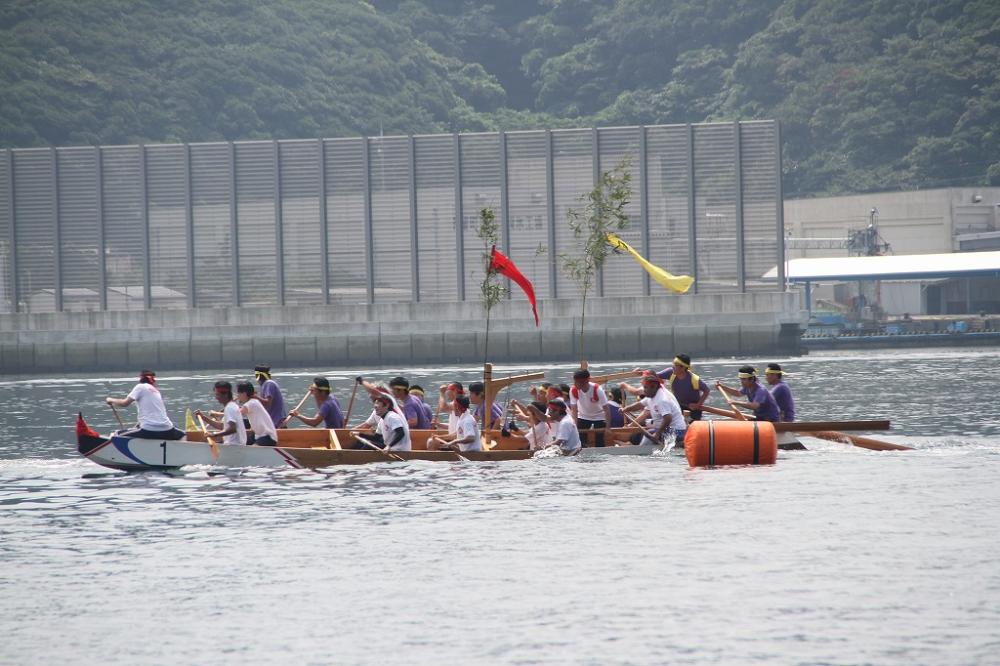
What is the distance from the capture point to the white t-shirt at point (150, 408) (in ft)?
92.1

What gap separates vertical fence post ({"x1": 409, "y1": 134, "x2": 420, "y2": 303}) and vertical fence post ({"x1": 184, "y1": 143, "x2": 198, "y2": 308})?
11.4 meters

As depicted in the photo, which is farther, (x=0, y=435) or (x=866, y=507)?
(x=0, y=435)

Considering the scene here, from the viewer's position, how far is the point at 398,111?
136625mm

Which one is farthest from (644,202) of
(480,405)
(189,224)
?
(480,405)

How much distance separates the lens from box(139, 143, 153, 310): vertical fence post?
7838cm

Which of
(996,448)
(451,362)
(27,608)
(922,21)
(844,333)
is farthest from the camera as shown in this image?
(922,21)

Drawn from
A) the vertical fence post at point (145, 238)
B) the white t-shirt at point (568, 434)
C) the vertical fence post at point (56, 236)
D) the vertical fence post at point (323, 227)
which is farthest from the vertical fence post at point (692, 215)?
the white t-shirt at point (568, 434)

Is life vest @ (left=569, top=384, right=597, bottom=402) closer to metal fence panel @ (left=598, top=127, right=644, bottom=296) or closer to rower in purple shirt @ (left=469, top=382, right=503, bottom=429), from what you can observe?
rower in purple shirt @ (left=469, top=382, right=503, bottom=429)

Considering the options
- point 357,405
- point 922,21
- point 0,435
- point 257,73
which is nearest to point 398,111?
point 257,73

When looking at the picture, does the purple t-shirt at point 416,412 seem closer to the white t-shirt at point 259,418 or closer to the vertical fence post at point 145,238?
the white t-shirt at point 259,418

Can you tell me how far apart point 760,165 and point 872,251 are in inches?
1032

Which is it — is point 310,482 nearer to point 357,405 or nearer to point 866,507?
point 866,507

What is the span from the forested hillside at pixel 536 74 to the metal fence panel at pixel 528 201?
52.7 metres

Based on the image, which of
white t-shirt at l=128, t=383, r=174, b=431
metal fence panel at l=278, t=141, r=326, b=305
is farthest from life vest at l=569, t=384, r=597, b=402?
metal fence panel at l=278, t=141, r=326, b=305
